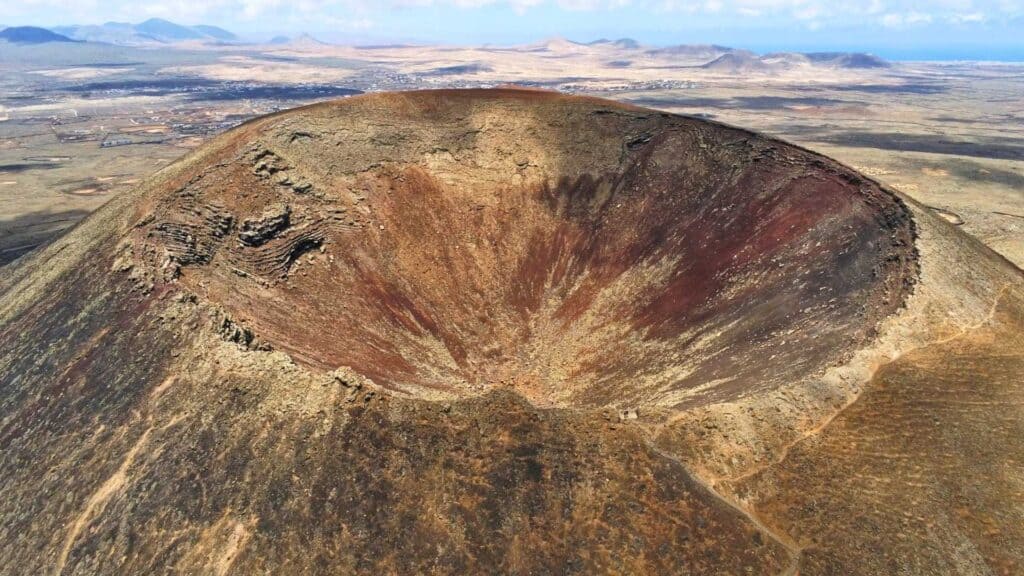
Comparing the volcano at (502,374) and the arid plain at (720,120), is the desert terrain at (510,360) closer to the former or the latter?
the volcano at (502,374)

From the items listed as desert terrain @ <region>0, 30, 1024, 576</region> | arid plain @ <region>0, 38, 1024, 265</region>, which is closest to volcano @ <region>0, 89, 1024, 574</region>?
desert terrain @ <region>0, 30, 1024, 576</region>

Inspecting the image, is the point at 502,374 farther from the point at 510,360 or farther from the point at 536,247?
Answer: the point at 536,247

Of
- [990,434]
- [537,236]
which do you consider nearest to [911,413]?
[990,434]

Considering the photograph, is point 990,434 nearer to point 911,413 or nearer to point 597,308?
point 911,413

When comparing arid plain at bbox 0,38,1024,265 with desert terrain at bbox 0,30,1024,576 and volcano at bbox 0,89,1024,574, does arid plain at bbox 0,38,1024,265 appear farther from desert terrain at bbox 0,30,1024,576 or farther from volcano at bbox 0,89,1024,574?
volcano at bbox 0,89,1024,574

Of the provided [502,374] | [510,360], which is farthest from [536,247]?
[502,374]

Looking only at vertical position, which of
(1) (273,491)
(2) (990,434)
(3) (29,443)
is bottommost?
(3) (29,443)

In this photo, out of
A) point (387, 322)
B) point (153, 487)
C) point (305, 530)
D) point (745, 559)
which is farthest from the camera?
point (387, 322)
